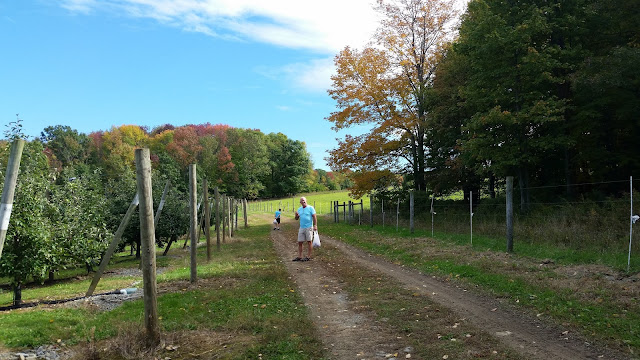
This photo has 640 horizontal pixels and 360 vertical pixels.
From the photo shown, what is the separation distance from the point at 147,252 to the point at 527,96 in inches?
680

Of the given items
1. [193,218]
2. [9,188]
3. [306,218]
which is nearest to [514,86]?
[306,218]

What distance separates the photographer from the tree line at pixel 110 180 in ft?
30.7

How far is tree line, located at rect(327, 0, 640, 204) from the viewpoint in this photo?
1655 centimetres

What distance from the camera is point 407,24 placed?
1058 inches

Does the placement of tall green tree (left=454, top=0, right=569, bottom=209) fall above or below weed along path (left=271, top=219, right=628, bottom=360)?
above

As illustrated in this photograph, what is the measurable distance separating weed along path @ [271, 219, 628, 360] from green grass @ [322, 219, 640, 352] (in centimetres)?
38

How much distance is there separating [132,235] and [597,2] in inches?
829

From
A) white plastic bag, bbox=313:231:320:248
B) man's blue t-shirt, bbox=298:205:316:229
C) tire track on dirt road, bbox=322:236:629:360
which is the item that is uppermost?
man's blue t-shirt, bbox=298:205:316:229

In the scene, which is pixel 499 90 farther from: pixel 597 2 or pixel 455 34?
pixel 455 34

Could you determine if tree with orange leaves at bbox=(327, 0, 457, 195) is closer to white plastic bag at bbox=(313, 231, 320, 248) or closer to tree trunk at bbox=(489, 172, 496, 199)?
tree trunk at bbox=(489, 172, 496, 199)

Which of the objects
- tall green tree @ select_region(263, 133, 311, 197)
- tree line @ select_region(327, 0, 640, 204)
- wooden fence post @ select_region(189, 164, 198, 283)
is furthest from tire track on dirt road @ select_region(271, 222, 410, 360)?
tall green tree @ select_region(263, 133, 311, 197)

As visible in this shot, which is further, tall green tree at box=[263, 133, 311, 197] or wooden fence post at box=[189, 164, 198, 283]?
tall green tree at box=[263, 133, 311, 197]

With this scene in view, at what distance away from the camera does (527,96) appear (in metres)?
17.7

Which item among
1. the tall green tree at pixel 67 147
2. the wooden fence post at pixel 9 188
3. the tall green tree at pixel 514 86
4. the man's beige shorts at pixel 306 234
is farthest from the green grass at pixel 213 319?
the tall green tree at pixel 67 147
